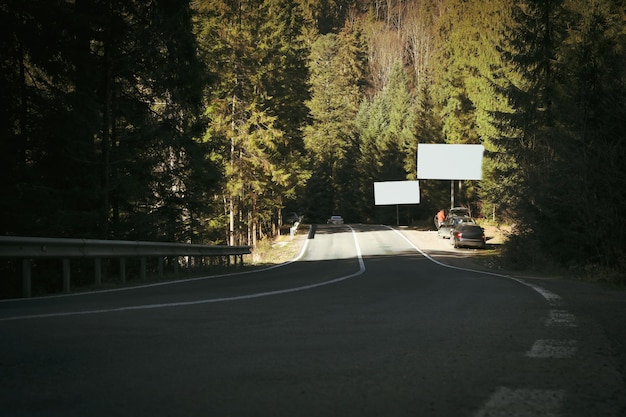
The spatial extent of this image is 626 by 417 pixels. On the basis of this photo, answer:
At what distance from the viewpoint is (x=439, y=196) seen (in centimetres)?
6756

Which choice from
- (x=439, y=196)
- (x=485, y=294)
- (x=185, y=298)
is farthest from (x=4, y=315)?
(x=439, y=196)

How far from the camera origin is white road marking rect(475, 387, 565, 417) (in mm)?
3021

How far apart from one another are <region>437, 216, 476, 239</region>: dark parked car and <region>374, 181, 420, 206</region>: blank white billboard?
2626 centimetres

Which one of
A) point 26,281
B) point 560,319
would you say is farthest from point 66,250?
point 560,319

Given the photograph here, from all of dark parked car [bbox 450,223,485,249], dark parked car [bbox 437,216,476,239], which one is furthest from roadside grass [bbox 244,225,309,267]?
dark parked car [bbox 437,216,476,239]

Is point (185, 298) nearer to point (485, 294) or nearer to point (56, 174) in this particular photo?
point (485, 294)

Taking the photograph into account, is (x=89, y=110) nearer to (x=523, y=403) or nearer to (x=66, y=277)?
(x=66, y=277)

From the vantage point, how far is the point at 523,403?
3.19 metres

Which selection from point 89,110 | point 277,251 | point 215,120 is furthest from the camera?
point 215,120

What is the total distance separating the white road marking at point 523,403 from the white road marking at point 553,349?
1.00 m

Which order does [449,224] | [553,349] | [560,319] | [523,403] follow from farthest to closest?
[449,224]
[560,319]
[553,349]
[523,403]

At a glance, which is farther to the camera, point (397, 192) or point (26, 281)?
point (397, 192)

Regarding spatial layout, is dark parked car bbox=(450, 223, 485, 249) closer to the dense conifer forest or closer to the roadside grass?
the dense conifer forest

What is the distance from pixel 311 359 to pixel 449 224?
45.7 meters
